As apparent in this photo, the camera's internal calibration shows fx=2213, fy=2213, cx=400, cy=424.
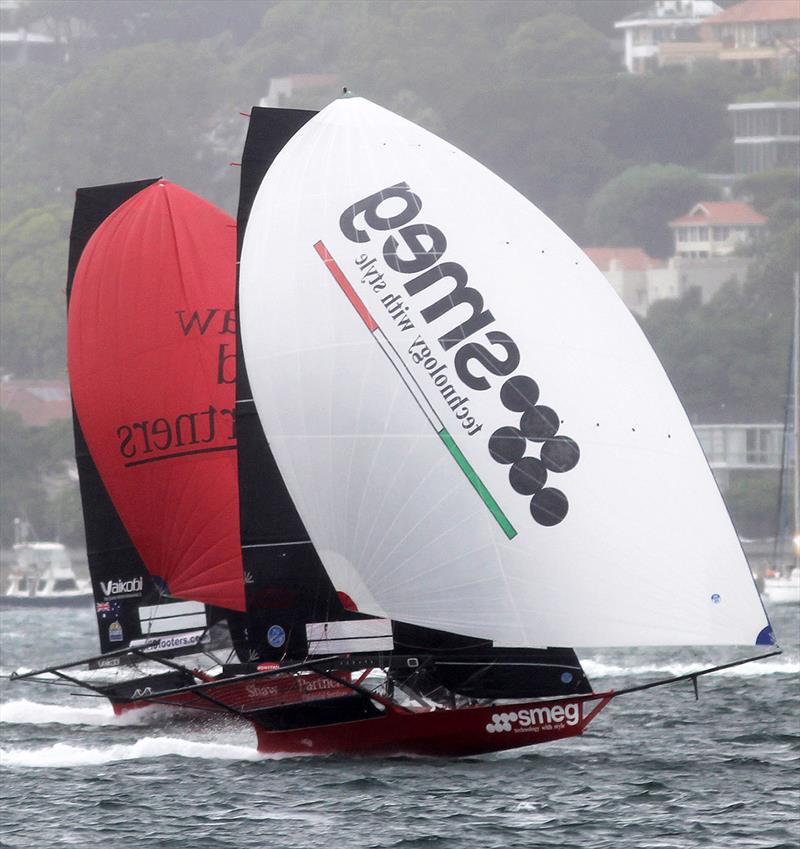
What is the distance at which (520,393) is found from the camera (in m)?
12.4

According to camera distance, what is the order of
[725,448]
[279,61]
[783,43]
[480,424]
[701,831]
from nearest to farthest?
[701,831]
[480,424]
[725,448]
[783,43]
[279,61]

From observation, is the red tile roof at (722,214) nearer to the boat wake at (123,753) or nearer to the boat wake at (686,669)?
the boat wake at (686,669)

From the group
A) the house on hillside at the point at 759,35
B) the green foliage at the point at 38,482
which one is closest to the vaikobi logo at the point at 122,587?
the green foliage at the point at 38,482

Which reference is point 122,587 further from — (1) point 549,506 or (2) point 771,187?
(2) point 771,187

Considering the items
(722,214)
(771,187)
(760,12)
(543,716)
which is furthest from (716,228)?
(543,716)

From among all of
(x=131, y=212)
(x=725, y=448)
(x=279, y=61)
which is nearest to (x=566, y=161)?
(x=279, y=61)

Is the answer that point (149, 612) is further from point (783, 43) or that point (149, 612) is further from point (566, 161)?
point (783, 43)

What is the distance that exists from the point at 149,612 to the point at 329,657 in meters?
3.60

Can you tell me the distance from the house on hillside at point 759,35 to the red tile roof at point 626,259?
731 inches

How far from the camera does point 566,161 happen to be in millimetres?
88188

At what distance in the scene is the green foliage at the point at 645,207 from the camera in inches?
3263

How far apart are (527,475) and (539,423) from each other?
299mm

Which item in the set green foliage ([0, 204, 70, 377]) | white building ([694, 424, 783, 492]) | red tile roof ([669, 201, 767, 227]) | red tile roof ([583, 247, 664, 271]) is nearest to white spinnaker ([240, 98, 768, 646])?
white building ([694, 424, 783, 492])

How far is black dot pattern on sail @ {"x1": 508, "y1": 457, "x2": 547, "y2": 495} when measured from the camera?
12.3m
